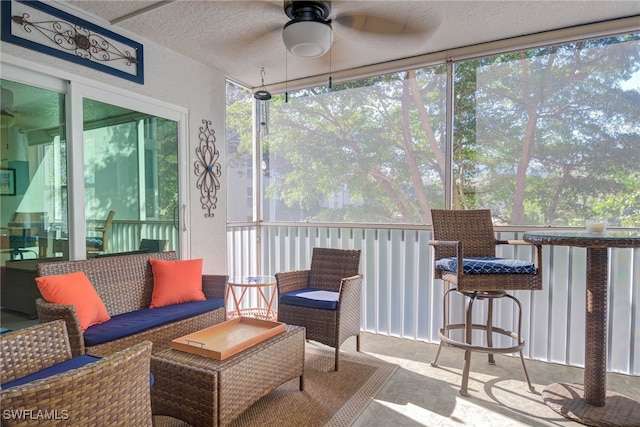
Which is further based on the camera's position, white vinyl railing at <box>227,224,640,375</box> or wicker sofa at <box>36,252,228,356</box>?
white vinyl railing at <box>227,224,640,375</box>

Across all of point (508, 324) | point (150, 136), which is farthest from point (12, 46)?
point (508, 324)

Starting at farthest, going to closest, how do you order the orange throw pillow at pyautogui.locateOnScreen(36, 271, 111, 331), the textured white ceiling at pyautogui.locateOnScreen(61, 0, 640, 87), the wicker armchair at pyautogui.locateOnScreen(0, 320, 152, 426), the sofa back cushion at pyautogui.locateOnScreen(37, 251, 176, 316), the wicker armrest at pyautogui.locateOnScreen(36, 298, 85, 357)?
the textured white ceiling at pyautogui.locateOnScreen(61, 0, 640, 87) < the sofa back cushion at pyautogui.locateOnScreen(37, 251, 176, 316) < the orange throw pillow at pyautogui.locateOnScreen(36, 271, 111, 331) < the wicker armrest at pyautogui.locateOnScreen(36, 298, 85, 357) < the wicker armchair at pyautogui.locateOnScreen(0, 320, 152, 426)

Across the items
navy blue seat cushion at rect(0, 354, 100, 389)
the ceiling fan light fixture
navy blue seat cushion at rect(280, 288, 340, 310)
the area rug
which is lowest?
the area rug

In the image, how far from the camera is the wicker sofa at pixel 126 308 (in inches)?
82.1

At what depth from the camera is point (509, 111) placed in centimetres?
312

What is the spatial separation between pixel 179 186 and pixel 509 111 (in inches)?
121

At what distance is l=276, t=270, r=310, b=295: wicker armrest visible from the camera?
3.09m

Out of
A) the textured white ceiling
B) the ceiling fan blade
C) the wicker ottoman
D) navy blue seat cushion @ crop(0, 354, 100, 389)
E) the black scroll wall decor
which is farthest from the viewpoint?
the black scroll wall decor

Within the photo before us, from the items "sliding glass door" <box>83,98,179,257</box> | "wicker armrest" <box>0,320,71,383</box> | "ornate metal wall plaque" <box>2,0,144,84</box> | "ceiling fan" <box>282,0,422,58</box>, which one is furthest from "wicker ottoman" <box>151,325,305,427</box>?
"ornate metal wall plaque" <box>2,0,144,84</box>

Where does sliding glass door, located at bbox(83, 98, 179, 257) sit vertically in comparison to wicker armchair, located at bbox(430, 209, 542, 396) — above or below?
above

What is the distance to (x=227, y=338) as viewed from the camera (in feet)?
6.68

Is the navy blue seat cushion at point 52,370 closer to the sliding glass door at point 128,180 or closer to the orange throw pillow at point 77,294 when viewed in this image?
the orange throw pillow at point 77,294

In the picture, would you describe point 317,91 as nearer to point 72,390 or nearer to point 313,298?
point 313,298

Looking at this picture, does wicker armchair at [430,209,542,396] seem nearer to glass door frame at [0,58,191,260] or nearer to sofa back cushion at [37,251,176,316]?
sofa back cushion at [37,251,176,316]
